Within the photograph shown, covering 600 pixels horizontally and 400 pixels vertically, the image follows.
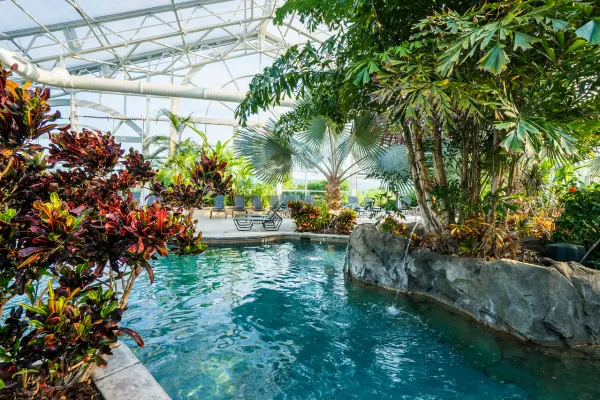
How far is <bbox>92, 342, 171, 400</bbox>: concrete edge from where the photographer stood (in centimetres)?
162

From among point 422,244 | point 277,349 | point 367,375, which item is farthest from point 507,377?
point 422,244

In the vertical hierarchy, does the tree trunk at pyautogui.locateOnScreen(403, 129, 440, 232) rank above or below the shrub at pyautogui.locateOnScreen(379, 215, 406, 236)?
above

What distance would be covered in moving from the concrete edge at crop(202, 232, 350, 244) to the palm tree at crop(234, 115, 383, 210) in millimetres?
1336

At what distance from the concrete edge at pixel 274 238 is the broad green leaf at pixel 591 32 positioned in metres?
6.11

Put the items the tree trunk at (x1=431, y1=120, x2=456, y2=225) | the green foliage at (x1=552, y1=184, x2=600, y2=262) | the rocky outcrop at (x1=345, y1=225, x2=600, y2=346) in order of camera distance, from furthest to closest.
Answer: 1. the tree trunk at (x1=431, y1=120, x2=456, y2=225)
2. the green foliage at (x1=552, y1=184, x2=600, y2=262)
3. the rocky outcrop at (x1=345, y1=225, x2=600, y2=346)

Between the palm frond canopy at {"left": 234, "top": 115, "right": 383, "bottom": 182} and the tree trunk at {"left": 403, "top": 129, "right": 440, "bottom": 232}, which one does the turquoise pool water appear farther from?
the palm frond canopy at {"left": 234, "top": 115, "right": 383, "bottom": 182}

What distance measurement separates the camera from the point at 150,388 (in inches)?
→ 66.3

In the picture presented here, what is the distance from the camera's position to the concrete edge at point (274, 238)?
721 centimetres

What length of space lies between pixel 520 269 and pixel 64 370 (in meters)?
3.60

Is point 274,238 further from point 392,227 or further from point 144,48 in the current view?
point 144,48

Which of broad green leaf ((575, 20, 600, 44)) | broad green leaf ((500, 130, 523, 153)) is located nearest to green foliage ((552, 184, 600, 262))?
broad green leaf ((500, 130, 523, 153))

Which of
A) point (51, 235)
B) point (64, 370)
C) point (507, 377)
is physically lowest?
point (507, 377)

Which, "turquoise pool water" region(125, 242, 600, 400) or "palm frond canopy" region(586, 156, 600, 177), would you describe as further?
"palm frond canopy" region(586, 156, 600, 177)

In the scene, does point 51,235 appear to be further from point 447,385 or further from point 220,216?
point 220,216
